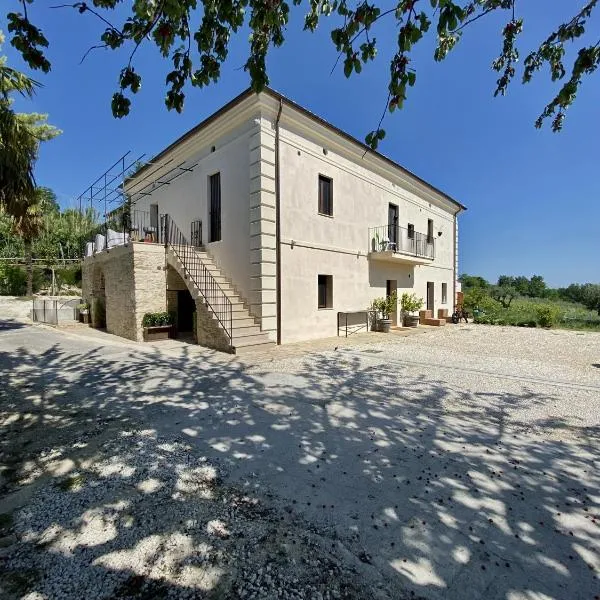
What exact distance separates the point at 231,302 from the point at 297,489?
7856mm

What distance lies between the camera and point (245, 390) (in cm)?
538

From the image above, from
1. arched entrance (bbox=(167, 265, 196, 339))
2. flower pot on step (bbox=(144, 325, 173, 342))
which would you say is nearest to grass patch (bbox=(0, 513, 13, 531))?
arched entrance (bbox=(167, 265, 196, 339))

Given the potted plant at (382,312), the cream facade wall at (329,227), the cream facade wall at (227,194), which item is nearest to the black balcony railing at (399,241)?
the cream facade wall at (329,227)

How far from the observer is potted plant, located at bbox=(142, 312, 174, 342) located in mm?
10219

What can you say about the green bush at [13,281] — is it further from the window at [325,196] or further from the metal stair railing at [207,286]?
the window at [325,196]

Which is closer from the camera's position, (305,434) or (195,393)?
(305,434)

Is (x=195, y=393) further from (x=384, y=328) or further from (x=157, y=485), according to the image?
(x=384, y=328)

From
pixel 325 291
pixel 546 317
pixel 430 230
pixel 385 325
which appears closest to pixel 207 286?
pixel 325 291

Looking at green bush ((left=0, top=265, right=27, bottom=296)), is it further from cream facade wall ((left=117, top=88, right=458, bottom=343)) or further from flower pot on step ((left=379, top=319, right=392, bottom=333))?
flower pot on step ((left=379, top=319, right=392, bottom=333))

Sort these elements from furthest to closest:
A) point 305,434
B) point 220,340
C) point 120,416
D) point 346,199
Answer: point 346,199, point 220,340, point 120,416, point 305,434

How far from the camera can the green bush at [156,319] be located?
1025cm

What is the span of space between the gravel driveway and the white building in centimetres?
449

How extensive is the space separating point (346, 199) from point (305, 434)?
1058cm

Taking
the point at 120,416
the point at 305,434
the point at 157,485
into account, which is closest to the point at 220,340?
the point at 120,416
